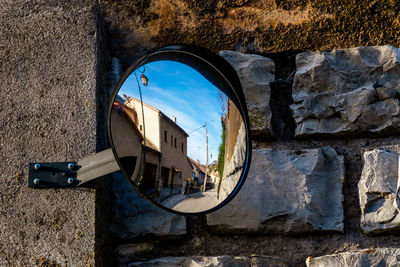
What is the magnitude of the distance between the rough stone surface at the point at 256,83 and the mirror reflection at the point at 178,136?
0.34 ft

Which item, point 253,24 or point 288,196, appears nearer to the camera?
point 288,196

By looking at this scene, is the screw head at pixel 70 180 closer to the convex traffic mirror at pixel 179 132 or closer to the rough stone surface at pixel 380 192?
the convex traffic mirror at pixel 179 132

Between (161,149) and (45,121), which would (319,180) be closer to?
(161,149)

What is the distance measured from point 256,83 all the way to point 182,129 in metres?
0.31

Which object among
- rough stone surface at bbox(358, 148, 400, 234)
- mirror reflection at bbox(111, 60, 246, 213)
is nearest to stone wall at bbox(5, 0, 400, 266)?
rough stone surface at bbox(358, 148, 400, 234)

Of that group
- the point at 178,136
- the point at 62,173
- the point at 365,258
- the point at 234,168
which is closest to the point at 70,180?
the point at 62,173

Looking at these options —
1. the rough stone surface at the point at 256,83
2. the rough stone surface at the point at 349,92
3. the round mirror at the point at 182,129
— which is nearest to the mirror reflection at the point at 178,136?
the round mirror at the point at 182,129

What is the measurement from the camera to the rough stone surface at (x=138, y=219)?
3.57ft

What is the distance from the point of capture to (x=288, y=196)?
3.41 feet

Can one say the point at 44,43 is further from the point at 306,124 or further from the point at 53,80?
the point at 306,124

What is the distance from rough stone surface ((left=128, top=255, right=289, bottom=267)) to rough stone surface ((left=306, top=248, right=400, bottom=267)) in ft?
0.42

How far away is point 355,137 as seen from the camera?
1066mm

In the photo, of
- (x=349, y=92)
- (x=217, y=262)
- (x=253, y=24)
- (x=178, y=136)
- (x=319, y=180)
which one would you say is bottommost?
(x=217, y=262)

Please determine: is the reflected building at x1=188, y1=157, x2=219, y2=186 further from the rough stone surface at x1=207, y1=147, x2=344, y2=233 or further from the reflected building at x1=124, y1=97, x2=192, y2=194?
the rough stone surface at x1=207, y1=147, x2=344, y2=233
